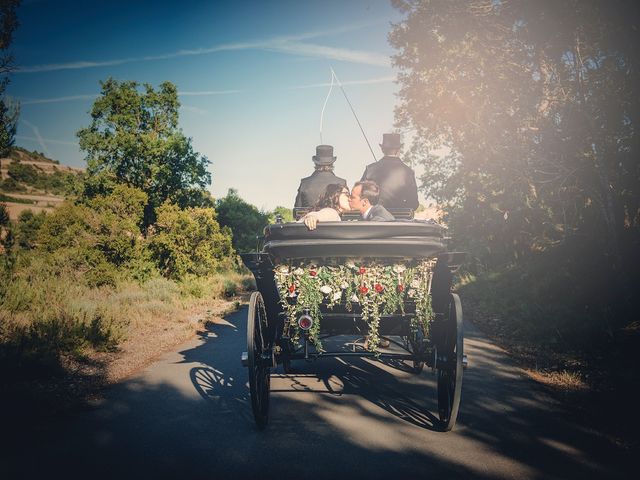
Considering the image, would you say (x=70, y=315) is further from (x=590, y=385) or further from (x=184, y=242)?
(x=590, y=385)

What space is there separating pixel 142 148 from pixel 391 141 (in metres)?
13.8

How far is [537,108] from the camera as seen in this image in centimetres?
858

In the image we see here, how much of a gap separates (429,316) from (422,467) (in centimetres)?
124

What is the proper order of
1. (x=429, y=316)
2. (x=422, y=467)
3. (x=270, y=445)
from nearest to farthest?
1. (x=422, y=467)
2. (x=270, y=445)
3. (x=429, y=316)

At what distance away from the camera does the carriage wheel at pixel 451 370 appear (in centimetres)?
321

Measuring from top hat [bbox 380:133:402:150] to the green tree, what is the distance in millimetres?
15140

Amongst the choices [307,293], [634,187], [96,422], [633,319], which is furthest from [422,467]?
[634,187]

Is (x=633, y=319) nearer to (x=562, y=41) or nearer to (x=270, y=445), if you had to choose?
(x=562, y=41)

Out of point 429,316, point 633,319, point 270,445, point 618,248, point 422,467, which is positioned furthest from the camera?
point 618,248

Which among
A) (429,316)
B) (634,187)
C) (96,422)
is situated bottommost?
(96,422)

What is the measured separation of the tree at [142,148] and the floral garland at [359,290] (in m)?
14.8

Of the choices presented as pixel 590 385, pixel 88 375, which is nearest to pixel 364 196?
pixel 590 385

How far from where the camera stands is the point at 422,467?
274 cm

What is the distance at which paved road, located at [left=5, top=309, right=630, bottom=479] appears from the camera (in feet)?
8.98
